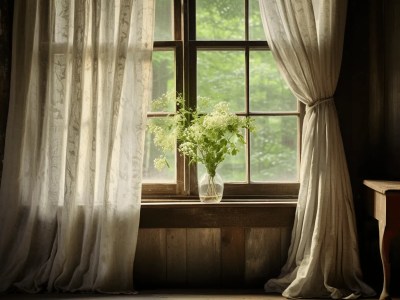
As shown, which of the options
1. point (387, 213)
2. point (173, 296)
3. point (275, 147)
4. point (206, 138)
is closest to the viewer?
point (387, 213)

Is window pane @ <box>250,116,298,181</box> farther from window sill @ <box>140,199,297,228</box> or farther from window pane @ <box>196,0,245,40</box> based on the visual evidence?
window pane @ <box>196,0,245,40</box>

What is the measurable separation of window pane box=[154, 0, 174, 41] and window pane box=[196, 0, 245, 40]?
19 cm

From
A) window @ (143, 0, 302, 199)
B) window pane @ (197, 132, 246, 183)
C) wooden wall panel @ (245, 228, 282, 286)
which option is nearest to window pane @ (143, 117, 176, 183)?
window @ (143, 0, 302, 199)

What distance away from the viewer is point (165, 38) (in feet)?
11.8

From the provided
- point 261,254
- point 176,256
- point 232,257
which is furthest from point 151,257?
point 261,254

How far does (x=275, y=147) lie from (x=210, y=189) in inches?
22.1

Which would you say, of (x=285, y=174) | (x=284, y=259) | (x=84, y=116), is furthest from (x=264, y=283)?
(x=84, y=116)

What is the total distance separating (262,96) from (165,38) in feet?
2.57

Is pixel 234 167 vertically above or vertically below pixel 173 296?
above

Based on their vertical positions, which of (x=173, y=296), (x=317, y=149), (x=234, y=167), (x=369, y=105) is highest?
(x=369, y=105)

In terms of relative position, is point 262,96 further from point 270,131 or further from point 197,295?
point 197,295

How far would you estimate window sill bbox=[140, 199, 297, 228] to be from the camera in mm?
A: 3357

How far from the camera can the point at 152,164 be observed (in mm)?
3574

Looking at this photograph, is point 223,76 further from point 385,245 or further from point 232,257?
point 385,245
